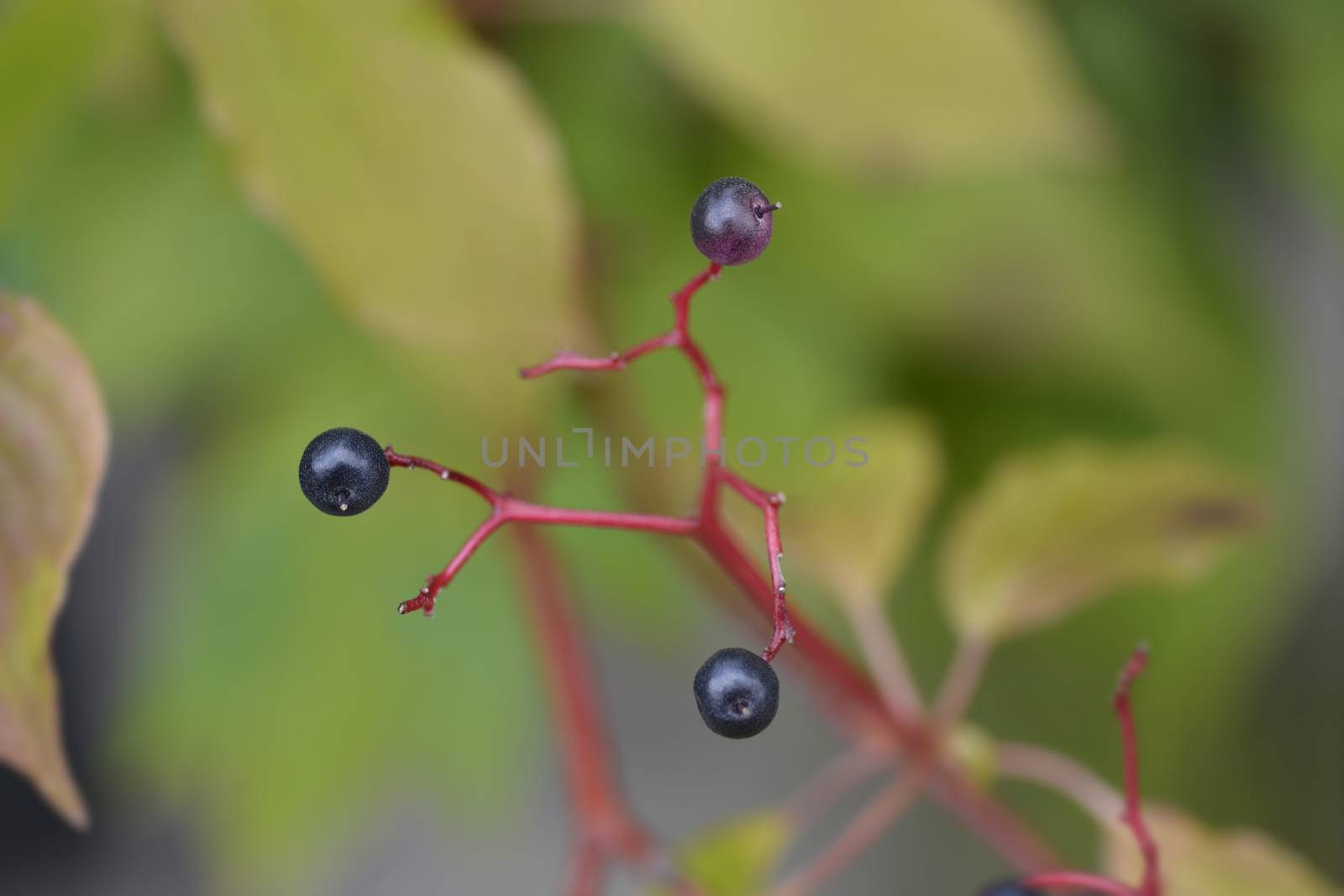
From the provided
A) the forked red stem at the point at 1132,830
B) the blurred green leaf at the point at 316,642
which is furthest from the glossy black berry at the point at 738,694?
the blurred green leaf at the point at 316,642

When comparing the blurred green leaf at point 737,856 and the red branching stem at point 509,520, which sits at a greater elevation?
the red branching stem at point 509,520

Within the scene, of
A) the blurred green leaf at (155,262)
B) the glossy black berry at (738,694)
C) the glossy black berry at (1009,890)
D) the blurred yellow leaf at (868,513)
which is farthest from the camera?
the blurred green leaf at (155,262)

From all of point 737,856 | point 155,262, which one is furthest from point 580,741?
point 155,262

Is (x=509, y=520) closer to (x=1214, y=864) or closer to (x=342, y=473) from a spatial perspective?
(x=342, y=473)

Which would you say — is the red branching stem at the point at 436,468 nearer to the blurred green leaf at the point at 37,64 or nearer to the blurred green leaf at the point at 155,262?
the blurred green leaf at the point at 37,64

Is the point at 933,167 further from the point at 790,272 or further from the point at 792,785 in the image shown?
the point at 792,785
